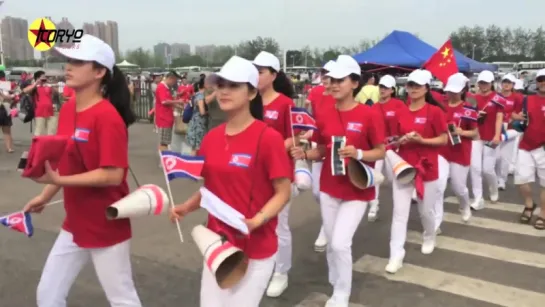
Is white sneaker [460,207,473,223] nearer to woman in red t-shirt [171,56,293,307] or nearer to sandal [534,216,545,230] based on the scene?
sandal [534,216,545,230]

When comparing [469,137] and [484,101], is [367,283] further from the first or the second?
[484,101]

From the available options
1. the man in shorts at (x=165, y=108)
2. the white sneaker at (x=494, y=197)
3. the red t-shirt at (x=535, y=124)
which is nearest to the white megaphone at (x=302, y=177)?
the red t-shirt at (x=535, y=124)

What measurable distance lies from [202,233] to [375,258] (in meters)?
3.55

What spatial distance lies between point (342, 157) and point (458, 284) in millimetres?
2023

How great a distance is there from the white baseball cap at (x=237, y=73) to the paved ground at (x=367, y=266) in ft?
7.93

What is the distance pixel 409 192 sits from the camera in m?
5.61

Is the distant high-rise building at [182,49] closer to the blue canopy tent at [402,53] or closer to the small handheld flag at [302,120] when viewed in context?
the blue canopy tent at [402,53]

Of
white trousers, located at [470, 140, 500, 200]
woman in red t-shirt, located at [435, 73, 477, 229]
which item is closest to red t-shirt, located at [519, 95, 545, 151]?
woman in red t-shirt, located at [435, 73, 477, 229]

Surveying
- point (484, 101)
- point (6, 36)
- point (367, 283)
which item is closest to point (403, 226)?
point (367, 283)

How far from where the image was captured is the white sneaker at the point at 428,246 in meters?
6.27

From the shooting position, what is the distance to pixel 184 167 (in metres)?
3.04

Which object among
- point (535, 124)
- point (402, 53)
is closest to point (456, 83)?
point (535, 124)

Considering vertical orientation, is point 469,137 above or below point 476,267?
above

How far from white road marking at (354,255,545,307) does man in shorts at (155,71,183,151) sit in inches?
241
